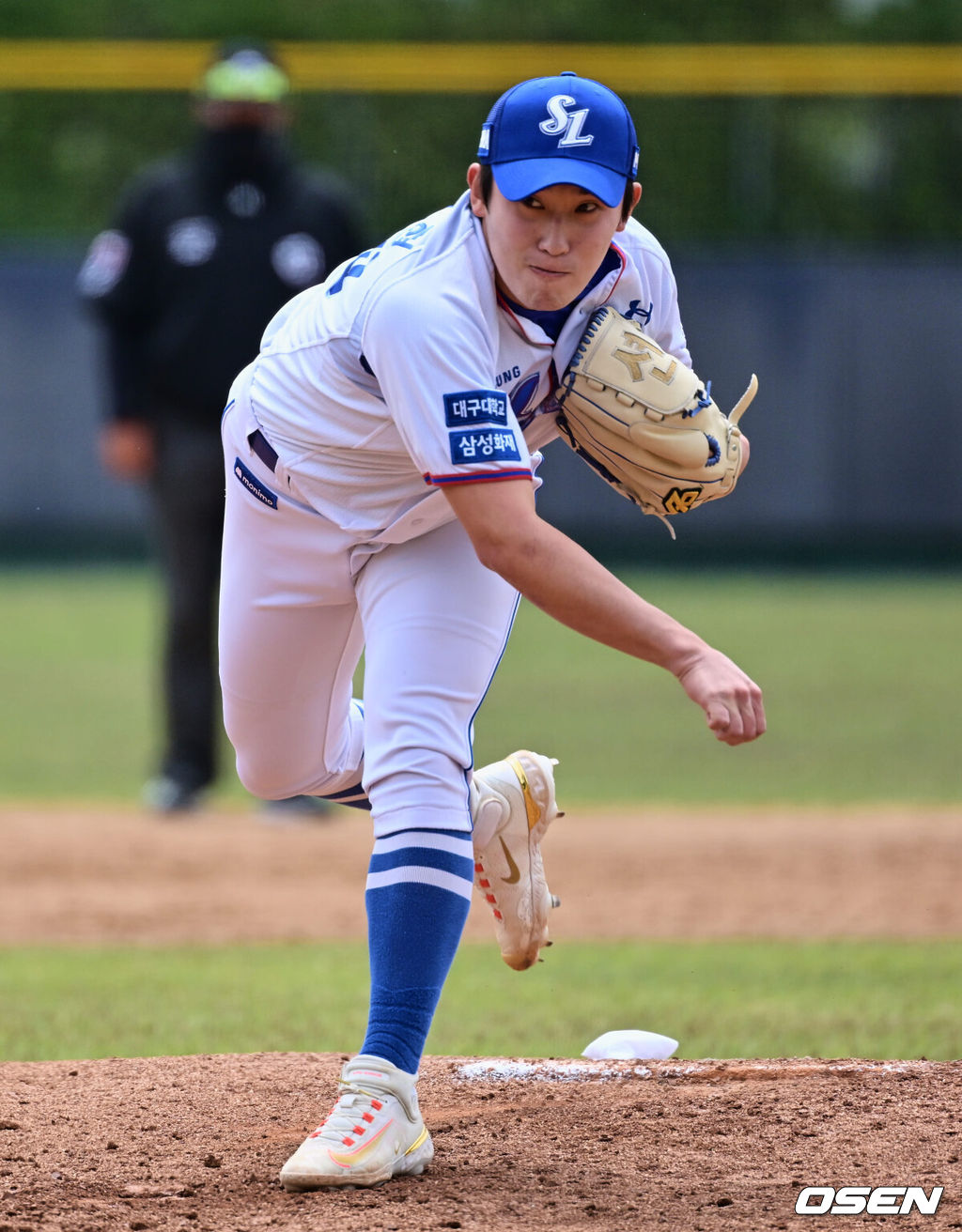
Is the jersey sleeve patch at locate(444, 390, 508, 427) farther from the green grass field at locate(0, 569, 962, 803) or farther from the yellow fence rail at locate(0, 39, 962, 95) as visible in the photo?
the yellow fence rail at locate(0, 39, 962, 95)

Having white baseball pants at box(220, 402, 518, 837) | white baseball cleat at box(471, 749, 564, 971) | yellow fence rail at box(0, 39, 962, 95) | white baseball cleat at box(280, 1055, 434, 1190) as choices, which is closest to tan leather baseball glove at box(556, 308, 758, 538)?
white baseball pants at box(220, 402, 518, 837)

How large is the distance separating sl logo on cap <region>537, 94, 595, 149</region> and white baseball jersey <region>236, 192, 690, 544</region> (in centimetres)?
22

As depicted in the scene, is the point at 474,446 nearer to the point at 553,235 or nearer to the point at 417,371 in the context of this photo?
the point at 417,371

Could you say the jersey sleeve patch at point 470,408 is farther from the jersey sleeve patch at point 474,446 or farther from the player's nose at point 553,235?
the player's nose at point 553,235

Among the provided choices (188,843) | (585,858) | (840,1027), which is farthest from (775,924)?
(188,843)

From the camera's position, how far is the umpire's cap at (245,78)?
696 centimetres

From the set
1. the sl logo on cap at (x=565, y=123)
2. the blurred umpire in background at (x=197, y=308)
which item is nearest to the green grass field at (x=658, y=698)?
the blurred umpire in background at (x=197, y=308)

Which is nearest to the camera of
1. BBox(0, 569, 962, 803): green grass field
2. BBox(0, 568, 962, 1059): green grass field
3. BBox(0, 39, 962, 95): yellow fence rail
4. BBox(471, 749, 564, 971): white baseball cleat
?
BBox(471, 749, 564, 971): white baseball cleat

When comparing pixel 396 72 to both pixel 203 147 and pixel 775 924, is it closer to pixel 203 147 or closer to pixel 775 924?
pixel 203 147

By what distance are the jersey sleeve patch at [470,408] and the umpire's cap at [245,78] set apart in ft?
15.6

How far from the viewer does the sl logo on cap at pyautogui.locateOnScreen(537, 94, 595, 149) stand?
8.52 ft

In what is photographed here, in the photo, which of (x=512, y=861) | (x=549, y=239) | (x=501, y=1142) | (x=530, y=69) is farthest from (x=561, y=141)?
(x=530, y=69)

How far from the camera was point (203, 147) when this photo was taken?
7074mm

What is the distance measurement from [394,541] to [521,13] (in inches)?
599
